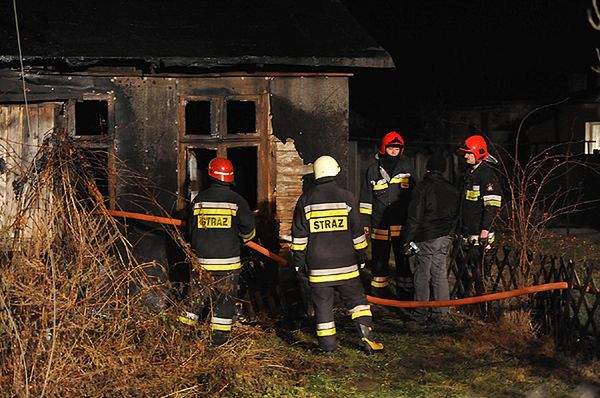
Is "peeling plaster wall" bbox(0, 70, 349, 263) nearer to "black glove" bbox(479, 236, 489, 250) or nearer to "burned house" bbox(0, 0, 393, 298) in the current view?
"burned house" bbox(0, 0, 393, 298)

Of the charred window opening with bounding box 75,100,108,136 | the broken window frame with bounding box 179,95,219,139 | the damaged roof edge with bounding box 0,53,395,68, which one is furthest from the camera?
the charred window opening with bounding box 75,100,108,136

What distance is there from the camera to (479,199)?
434 inches

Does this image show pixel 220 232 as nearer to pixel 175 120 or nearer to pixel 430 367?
pixel 175 120

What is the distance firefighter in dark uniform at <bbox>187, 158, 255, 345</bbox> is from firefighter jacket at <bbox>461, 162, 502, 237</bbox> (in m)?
2.93

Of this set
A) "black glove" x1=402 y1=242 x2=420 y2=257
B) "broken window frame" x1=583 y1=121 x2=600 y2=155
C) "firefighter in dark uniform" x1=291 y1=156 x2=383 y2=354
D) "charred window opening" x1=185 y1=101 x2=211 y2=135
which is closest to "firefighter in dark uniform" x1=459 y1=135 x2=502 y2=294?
"black glove" x1=402 y1=242 x2=420 y2=257

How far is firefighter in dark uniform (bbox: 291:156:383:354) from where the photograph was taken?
919 centimetres

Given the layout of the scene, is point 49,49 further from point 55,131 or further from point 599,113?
point 599,113

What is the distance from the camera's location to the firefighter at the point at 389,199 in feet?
36.7

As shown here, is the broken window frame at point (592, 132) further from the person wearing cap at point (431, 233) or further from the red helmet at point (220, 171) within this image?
the red helmet at point (220, 171)

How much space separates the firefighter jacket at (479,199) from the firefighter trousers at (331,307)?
2323mm

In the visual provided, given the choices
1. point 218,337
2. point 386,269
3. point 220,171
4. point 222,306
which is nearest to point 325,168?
point 220,171

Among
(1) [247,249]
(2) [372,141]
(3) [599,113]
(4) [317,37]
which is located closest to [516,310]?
(1) [247,249]

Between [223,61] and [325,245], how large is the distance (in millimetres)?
2607

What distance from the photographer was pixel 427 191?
411 inches
